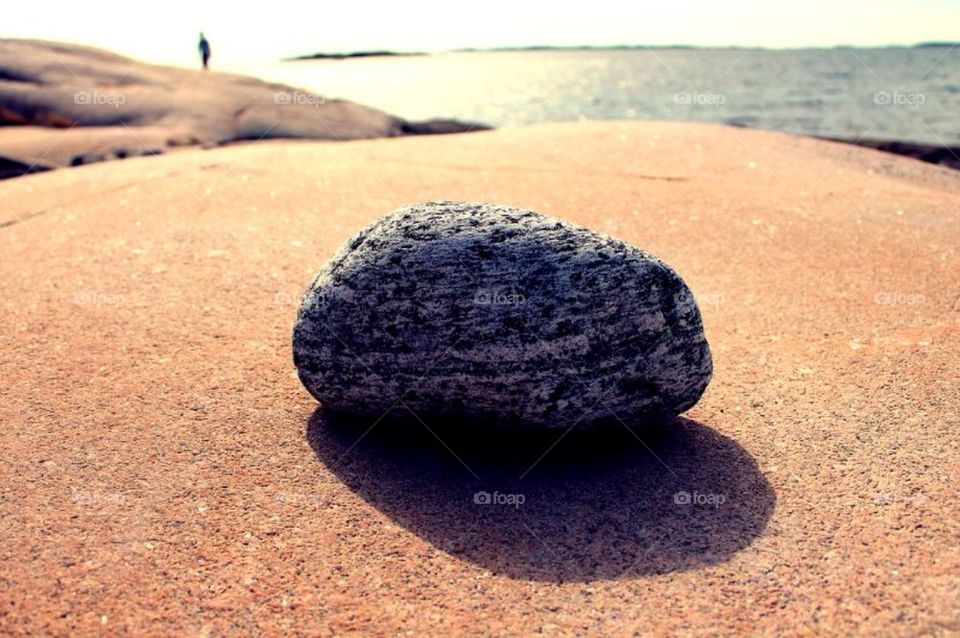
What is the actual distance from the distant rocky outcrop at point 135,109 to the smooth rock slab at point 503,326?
1017 cm

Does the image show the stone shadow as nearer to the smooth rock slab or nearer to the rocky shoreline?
the smooth rock slab

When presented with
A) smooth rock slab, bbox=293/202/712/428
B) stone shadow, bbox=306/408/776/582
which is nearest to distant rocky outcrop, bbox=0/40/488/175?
smooth rock slab, bbox=293/202/712/428

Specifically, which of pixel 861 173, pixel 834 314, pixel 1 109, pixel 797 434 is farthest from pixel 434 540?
pixel 1 109

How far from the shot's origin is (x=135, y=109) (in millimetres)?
14609

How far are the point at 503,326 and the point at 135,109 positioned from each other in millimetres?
12830

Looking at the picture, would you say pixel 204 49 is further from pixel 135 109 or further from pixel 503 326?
pixel 503 326

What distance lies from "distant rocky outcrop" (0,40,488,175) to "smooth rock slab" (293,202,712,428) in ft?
33.4

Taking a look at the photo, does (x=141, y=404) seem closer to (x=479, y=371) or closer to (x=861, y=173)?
(x=479, y=371)

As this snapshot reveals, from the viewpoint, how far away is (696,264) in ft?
24.3

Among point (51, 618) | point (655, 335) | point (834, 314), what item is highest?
point (655, 335)

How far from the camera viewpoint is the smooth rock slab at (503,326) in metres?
4.04

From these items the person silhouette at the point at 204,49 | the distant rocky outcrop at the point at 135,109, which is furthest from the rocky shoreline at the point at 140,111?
the person silhouette at the point at 204,49

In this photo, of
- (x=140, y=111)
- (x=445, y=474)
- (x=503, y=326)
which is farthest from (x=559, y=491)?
(x=140, y=111)

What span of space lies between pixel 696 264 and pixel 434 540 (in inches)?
179
